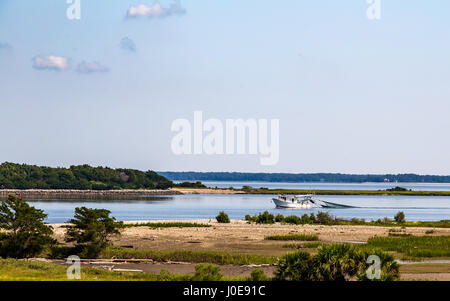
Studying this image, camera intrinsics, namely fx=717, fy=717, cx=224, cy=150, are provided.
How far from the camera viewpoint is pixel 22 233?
40.3 meters

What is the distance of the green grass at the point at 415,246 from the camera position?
42.0 metres

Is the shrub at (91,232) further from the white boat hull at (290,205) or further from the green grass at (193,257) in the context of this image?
the white boat hull at (290,205)

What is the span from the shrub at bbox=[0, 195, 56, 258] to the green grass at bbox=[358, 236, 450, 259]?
1949 cm

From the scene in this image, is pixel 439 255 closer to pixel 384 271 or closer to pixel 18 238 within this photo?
pixel 384 271

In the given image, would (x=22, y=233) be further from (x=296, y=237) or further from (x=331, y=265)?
(x=331, y=265)

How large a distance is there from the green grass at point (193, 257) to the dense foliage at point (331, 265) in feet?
37.3

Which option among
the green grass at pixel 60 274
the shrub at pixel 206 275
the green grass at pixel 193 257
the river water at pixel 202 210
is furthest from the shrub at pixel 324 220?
the shrub at pixel 206 275

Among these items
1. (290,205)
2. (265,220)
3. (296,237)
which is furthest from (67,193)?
(296,237)

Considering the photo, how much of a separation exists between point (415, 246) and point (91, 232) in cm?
2053

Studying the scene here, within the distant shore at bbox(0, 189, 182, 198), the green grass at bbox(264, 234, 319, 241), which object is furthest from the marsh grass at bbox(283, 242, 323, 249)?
the distant shore at bbox(0, 189, 182, 198)
